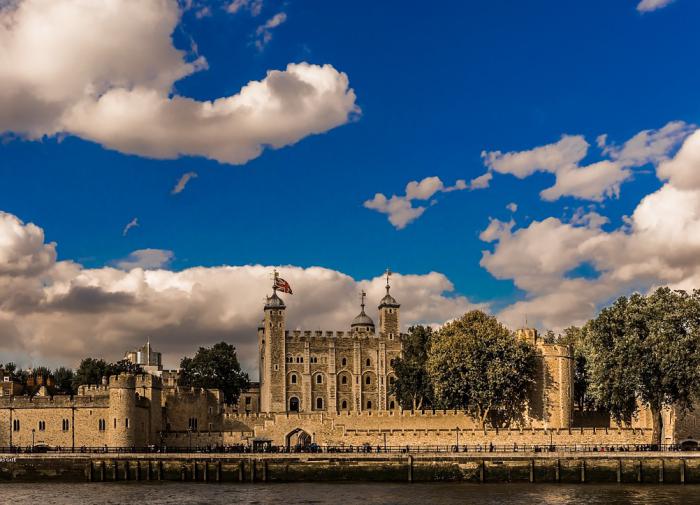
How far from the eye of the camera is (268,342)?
101500mm

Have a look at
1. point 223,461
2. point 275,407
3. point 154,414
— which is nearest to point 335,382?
point 275,407

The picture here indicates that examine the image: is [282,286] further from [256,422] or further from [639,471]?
[639,471]

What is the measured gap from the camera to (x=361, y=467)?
2399 inches

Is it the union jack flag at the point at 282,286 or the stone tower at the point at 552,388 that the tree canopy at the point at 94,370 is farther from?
the stone tower at the point at 552,388

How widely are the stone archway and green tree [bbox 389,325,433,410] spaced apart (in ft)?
35.6

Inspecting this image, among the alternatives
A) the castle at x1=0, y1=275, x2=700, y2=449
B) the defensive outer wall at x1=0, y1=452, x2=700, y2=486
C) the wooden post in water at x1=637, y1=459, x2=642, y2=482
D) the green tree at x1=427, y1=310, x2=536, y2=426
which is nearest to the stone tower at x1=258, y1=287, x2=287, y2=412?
the castle at x1=0, y1=275, x2=700, y2=449

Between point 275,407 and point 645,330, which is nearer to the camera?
point 645,330

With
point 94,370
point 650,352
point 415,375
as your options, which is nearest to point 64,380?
point 94,370

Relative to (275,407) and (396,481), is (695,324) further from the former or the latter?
(275,407)

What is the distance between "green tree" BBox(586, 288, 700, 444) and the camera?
209 feet

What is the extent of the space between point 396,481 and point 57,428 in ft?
81.1

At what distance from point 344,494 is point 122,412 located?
21377 mm

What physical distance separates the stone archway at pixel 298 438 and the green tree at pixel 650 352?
75.8 ft

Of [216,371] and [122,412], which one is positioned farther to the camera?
[216,371]
